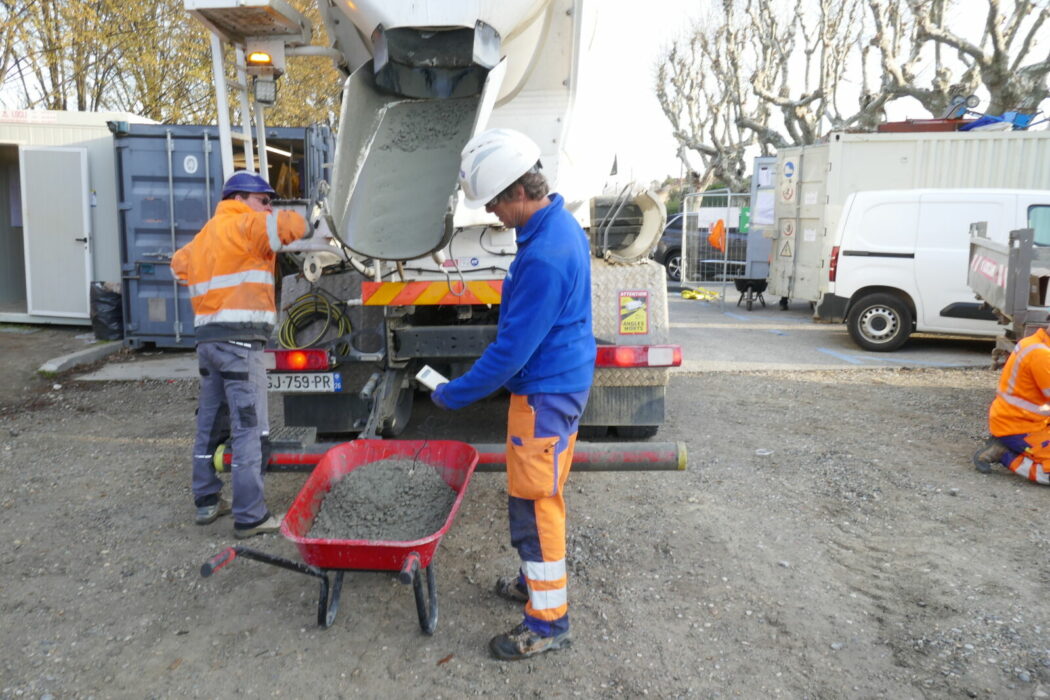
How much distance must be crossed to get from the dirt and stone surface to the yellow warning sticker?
2.89 ft

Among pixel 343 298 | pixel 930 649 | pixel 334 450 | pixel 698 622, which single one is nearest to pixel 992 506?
pixel 930 649

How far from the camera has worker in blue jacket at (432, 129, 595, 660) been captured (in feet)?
8.99

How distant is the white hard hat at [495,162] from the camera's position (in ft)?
9.14

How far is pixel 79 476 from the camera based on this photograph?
16.0ft

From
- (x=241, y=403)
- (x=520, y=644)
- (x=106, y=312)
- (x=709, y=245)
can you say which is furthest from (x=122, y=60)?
(x=520, y=644)

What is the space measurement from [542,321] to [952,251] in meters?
7.87

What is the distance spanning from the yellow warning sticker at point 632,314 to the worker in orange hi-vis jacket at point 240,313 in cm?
190

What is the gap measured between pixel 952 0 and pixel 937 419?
15.3 m

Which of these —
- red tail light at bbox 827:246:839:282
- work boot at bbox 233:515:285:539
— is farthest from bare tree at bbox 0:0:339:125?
work boot at bbox 233:515:285:539

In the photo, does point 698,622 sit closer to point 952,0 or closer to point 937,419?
point 937,419

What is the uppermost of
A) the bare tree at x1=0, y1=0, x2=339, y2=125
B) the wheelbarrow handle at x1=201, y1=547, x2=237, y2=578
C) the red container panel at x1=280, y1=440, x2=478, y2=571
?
the bare tree at x1=0, y1=0, x2=339, y2=125

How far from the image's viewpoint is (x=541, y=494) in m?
2.85

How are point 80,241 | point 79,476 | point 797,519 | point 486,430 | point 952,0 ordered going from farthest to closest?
point 952,0 → point 80,241 → point 486,430 → point 79,476 → point 797,519

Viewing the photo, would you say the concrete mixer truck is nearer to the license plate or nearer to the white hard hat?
the license plate
